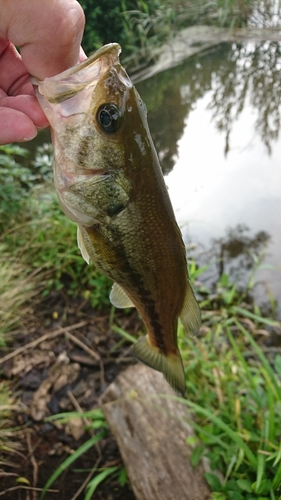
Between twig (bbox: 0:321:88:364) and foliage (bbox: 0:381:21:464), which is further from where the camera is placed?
twig (bbox: 0:321:88:364)

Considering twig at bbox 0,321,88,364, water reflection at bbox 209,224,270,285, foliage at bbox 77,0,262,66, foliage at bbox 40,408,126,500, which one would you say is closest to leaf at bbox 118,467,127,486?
foliage at bbox 40,408,126,500

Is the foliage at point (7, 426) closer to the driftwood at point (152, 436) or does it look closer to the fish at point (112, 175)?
the driftwood at point (152, 436)

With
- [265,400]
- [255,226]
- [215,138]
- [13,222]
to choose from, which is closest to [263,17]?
[215,138]

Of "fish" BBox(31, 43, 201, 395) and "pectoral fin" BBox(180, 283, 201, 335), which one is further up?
"fish" BBox(31, 43, 201, 395)

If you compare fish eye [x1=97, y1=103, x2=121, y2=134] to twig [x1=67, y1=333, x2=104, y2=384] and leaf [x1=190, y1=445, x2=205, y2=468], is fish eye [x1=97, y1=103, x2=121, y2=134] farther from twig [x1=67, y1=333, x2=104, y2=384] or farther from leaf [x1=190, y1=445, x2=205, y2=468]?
twig [x1=67, y1=333, x2=104, y2=384]

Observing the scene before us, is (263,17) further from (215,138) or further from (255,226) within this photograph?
(255,226)

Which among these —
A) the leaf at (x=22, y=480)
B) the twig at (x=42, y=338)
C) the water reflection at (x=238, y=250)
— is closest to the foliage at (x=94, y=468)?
the leaf at (x=22, y=480)

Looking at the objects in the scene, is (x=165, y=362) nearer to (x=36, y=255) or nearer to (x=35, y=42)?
(x=35, y=42)
